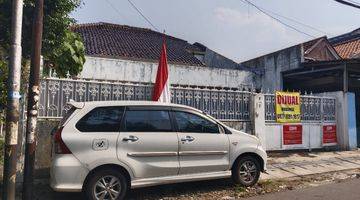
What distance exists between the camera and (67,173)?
625 cm

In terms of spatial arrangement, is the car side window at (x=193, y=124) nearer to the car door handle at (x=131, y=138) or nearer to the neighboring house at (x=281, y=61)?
the car door handle at (x=131, y=138)

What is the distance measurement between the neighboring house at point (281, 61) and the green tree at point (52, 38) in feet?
33.3

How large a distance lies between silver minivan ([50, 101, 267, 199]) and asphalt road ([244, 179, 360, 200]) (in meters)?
0.71

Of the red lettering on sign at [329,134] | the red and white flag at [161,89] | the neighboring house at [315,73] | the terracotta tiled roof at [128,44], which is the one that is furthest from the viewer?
the terracotta tiled roof at [128,44]

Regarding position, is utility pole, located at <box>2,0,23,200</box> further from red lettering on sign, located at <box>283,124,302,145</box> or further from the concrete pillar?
red lettering on sign, located at <box>283,124,302,145</box>

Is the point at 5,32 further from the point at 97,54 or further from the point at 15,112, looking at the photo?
the point at 97,54

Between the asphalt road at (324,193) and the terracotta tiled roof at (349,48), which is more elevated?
the terracotta tiled roof at (349,48)

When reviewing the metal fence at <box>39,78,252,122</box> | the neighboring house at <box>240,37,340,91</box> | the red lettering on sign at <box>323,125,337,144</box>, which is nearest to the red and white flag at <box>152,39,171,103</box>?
the metal fence at <box>39,78,252,122</box>

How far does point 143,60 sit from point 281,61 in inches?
239

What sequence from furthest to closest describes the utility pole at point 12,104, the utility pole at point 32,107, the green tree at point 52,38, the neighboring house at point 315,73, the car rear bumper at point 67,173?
the neighboring house at point 315,73
the green tree at point 52,38
the utility pole at point 32,107
the car rear bumper at point 67,173
the utility pole at point 12,104

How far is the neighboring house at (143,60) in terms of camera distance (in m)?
14.7

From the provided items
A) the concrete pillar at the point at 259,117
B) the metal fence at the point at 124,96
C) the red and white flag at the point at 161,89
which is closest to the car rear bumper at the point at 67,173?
the metal fence at the point at 124,96

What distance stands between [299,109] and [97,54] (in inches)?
331

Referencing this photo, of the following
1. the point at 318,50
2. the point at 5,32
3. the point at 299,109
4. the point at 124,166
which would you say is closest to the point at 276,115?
the point at 299,109
